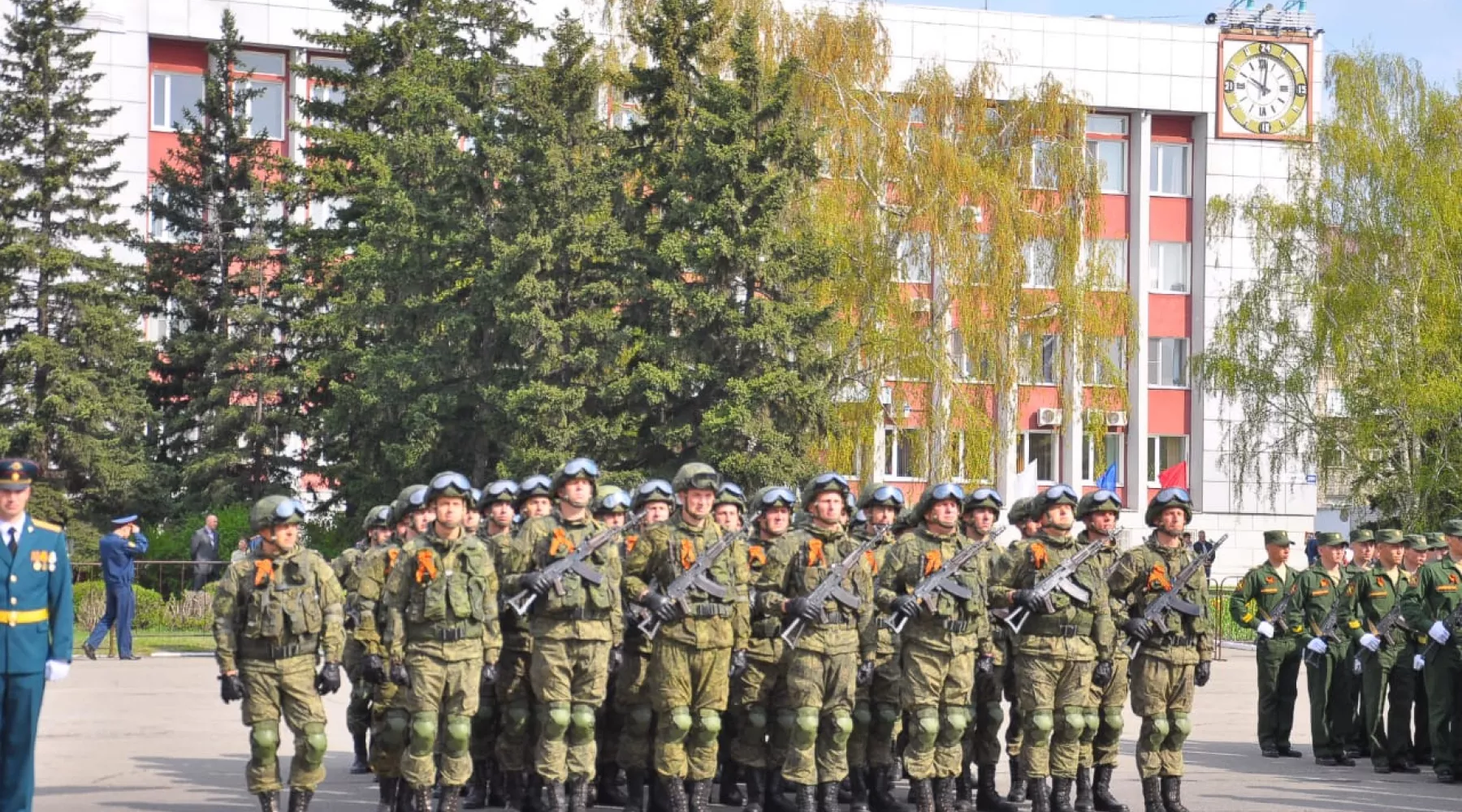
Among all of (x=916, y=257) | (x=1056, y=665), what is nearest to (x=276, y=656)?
(x=1056, y=665)

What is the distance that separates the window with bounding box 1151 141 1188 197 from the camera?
175 ft

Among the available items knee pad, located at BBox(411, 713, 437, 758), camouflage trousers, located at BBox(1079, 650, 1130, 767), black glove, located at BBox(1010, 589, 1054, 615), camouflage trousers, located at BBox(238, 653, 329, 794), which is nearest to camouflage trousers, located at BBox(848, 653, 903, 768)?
black glove, located at BBox(1010, 589, 1054, 615)

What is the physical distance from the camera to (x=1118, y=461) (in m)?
52.5

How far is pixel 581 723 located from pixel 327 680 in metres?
1.65

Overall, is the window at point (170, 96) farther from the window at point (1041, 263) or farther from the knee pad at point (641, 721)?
the knee pad at point (641, 721)

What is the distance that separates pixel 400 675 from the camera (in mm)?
11992

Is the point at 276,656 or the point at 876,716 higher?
the point at 276,656

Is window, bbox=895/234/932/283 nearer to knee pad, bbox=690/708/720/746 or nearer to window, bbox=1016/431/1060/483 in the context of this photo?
window, bbox=1016/431/1060/483

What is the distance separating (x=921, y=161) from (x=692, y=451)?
9157 mm

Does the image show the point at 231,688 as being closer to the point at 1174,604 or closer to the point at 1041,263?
the point at 1174,604

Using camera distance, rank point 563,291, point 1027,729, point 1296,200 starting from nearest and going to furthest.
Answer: point 1027,729, point 563,291, point 1296,200

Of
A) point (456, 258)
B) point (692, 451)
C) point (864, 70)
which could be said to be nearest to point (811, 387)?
point (692, 451)

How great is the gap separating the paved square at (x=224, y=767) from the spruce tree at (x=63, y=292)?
14.5 m

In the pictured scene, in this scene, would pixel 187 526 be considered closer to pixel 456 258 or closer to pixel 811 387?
pixel 456 258
